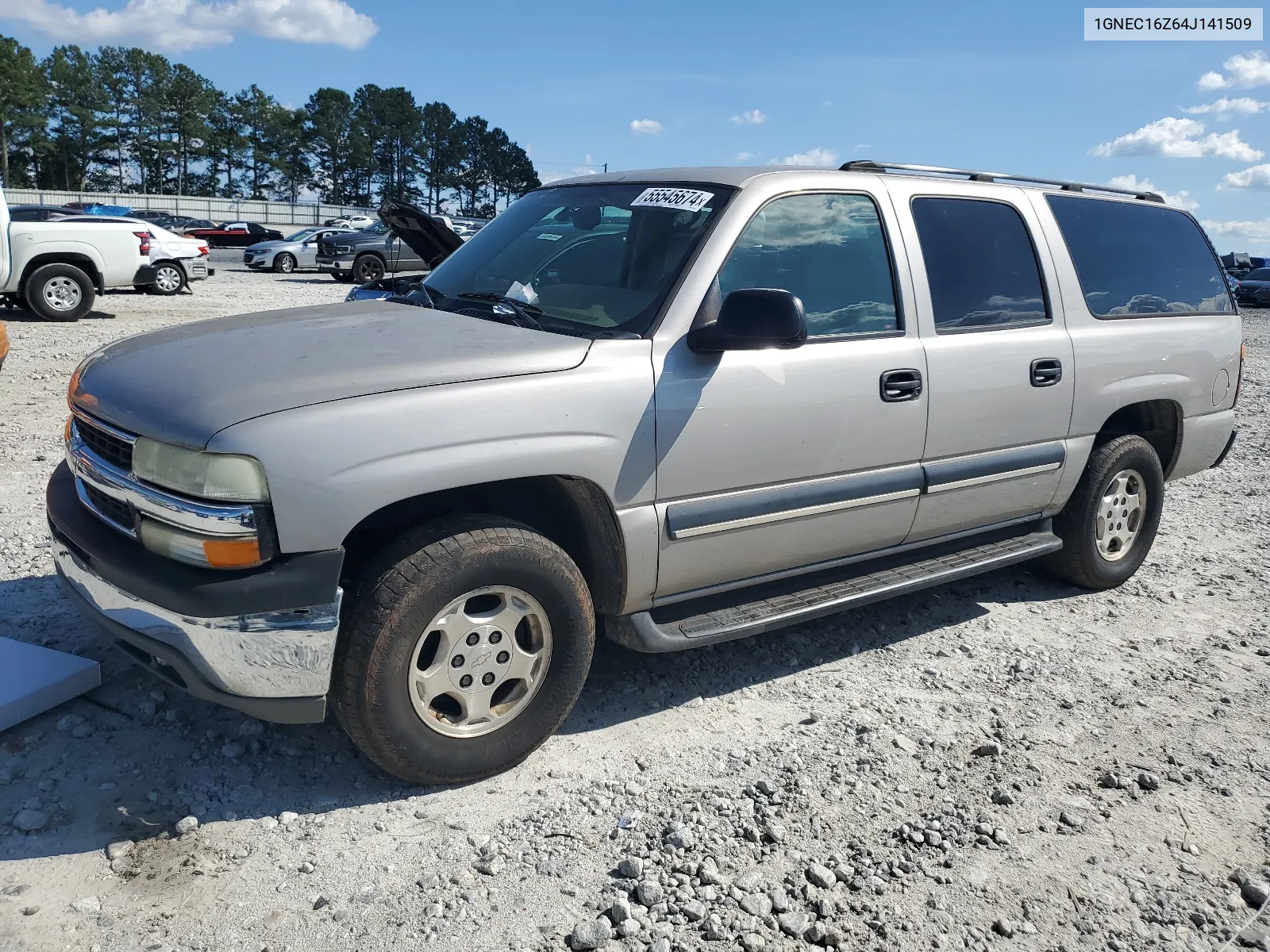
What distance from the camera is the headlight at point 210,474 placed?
8.87 feet

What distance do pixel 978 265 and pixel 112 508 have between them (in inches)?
134

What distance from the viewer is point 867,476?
12.7 ft

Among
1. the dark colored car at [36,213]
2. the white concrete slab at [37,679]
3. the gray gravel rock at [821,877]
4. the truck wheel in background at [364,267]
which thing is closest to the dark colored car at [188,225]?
the truck wheel in background at [364,267]

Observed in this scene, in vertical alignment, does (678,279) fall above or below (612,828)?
above

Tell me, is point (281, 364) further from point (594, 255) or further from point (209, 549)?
point (594, 255)

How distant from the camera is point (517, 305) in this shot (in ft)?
12.0

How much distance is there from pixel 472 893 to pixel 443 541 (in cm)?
96

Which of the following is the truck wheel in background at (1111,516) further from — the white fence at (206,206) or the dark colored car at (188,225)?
the white fence at (206,206)

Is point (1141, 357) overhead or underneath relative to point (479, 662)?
overhead

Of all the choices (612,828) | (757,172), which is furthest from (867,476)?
(612,828)

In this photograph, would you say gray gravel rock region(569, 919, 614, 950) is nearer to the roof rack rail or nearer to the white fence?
the roof rack rail

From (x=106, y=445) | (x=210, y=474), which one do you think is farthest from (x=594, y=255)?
(x=106, y=445)

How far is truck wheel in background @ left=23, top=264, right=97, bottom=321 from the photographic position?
1337 cm

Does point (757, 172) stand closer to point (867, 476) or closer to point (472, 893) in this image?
point (867, 476)
